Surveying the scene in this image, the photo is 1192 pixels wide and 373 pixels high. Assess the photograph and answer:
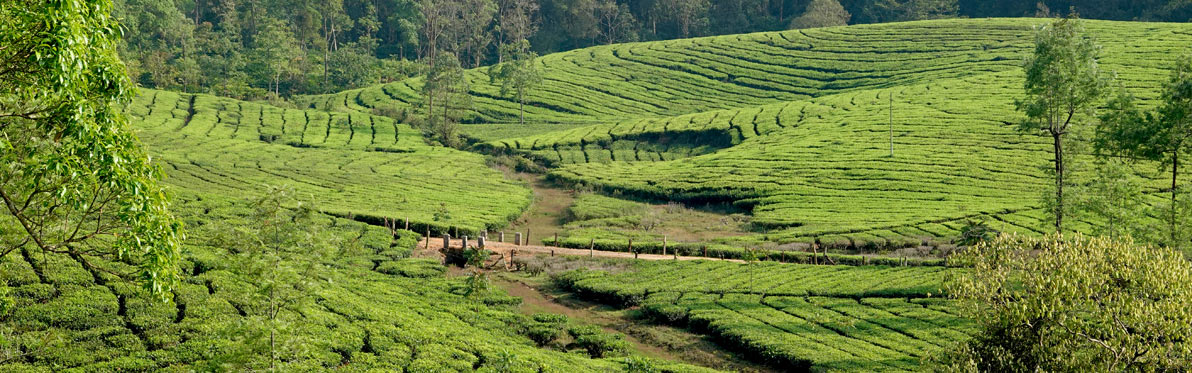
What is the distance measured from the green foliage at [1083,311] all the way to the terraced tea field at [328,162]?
3504 centimetres

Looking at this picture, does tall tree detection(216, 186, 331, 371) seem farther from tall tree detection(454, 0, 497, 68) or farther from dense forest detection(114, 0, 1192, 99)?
tall tree detection(454, 0, 497, 68)

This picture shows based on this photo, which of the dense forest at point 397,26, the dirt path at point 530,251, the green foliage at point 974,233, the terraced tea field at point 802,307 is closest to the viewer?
the terraced tea field at point 802,307

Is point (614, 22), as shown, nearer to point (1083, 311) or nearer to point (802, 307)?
point (802, 307)

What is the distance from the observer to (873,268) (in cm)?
4691

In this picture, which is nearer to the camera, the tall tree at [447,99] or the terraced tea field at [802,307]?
the terraced tea field at [802,307]

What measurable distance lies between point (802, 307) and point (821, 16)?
447 feet

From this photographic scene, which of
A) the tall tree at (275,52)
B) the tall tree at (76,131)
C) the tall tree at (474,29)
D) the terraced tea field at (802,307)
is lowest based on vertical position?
the terraced tea field at (802,307)

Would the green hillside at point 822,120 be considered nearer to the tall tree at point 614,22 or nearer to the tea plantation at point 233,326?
the tall tree at point 614,22

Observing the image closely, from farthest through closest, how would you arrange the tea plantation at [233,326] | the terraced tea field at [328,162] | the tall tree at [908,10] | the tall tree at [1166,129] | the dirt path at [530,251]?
the tall tree at [908,10]
the terraced tea field at [328,162]
the dirt path at [530,251]
the tall tree at [1166,129]
the tea plantation at [233,326]

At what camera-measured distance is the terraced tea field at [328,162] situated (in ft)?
206

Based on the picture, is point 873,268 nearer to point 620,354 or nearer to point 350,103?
point 620,354

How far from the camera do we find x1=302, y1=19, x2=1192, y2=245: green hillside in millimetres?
66688

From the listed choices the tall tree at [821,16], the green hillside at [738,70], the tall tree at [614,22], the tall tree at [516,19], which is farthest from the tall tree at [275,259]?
the tall tree at [614,22]

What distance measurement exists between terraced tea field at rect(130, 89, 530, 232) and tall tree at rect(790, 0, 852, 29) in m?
91.7
